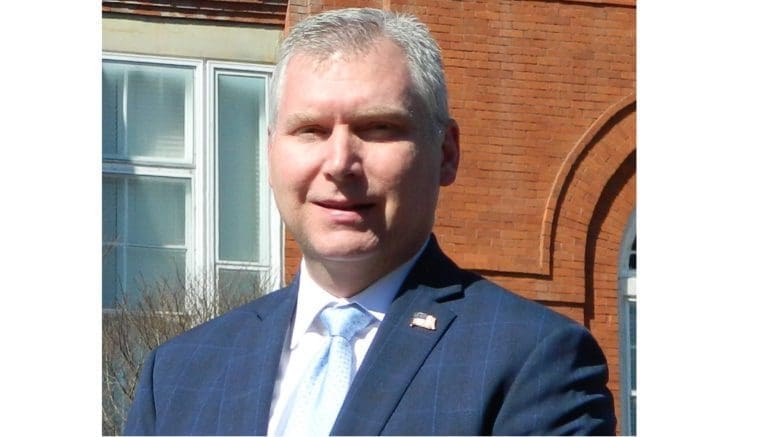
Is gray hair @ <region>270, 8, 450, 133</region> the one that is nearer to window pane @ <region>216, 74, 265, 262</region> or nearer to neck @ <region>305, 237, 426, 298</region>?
neck @ <region>305, 237, 426, 298</region>

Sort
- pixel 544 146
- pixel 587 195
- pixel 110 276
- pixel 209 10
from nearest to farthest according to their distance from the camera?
1. pixel 110 276
2. pixel 209 10
3. pixel 544 146
4. pixel 587 195

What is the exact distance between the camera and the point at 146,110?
10008mm

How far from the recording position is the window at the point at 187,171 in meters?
9.98

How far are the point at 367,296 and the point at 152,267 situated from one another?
7.10 metres

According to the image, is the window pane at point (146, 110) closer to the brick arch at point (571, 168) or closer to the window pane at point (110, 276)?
the window pane at point (110, 276)

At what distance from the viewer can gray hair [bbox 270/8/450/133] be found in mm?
2852

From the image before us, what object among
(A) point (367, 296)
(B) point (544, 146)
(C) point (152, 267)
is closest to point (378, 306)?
(A) point (367, 296)

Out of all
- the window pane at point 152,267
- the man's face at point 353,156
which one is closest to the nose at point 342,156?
the man's face at point 353,156

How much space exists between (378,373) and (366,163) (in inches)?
12.7

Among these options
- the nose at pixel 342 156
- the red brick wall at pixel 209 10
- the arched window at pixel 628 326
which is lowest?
the arched window at pixel 628 326

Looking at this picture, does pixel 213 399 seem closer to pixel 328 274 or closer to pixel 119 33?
pixel 328 274

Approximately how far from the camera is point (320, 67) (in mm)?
2840

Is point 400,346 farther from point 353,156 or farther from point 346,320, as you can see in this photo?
point 353,156

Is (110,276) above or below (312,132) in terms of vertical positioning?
below
